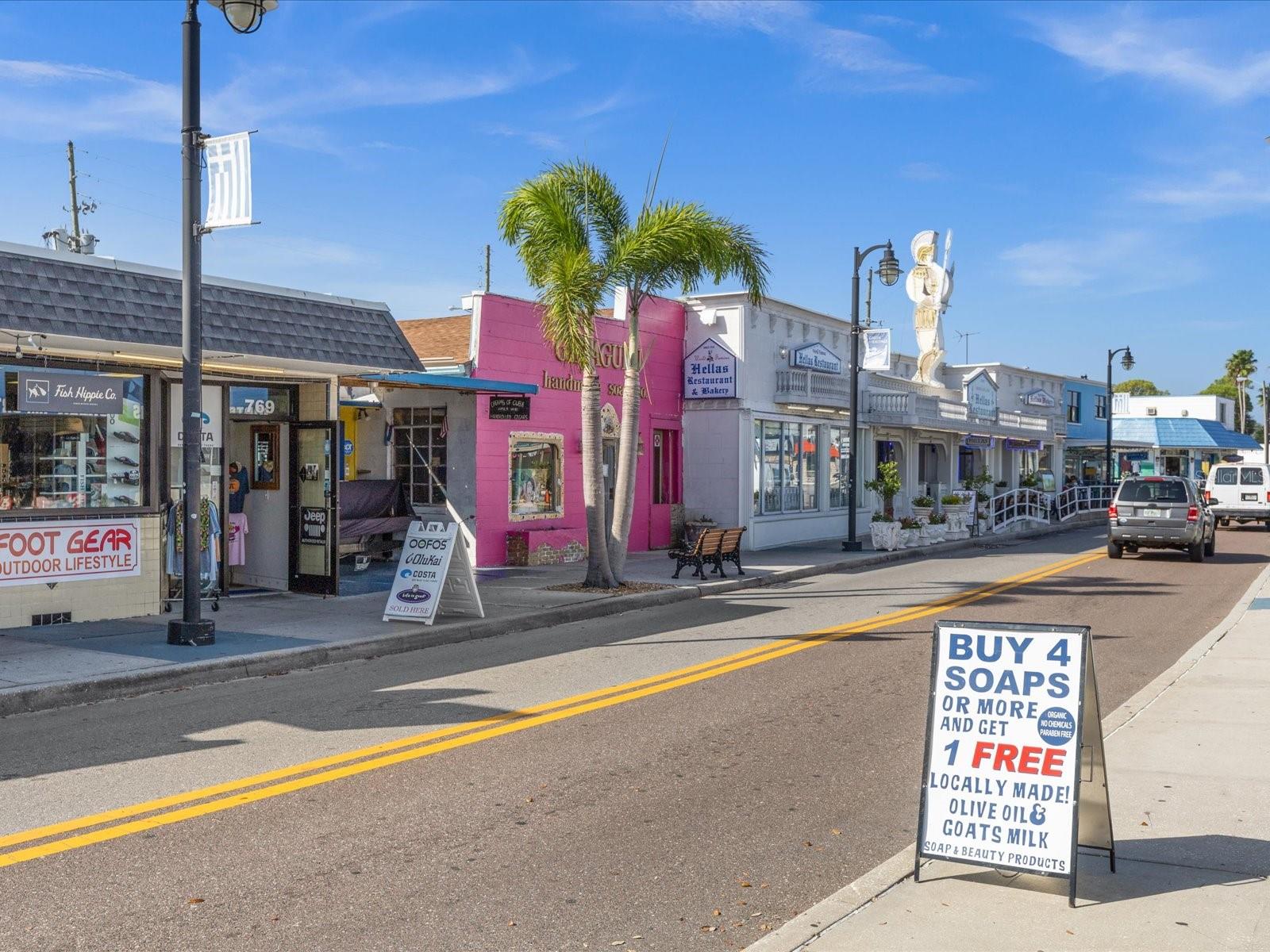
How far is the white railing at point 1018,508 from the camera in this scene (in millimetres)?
33094

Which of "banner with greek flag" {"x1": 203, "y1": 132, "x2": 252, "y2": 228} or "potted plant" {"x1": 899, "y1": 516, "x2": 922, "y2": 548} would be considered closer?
"banner with greek flag" {"x1": 203, "y1": 132, "x2": 252, "y2": 228}

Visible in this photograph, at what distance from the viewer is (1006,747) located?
505 centimetres

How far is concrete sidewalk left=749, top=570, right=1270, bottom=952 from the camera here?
4.44 metres

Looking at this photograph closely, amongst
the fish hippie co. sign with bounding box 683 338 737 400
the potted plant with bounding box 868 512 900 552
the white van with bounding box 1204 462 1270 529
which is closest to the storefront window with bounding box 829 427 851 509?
the potted plant with bounding box 868 512 900 552

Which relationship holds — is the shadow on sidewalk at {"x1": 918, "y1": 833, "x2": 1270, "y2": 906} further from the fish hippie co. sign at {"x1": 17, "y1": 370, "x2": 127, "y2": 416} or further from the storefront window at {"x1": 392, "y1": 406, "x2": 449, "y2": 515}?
the storefront window at {"x1": 392, "y1": 406, "x2": 449, "y2": 515}

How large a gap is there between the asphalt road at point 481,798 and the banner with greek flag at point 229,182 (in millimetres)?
4510

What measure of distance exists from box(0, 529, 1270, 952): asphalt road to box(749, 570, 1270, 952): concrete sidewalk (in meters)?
0.34

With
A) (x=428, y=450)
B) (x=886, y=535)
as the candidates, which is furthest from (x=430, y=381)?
(x=886, y=535)

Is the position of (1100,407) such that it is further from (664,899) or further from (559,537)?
(664,899)

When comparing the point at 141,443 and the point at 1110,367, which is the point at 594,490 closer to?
the point at 141,443

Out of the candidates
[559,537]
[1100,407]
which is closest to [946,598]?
[559,537]

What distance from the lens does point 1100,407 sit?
55.3 m

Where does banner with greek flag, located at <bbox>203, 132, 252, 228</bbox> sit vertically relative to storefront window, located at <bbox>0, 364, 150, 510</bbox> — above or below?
above

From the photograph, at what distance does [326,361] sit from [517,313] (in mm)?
6064
